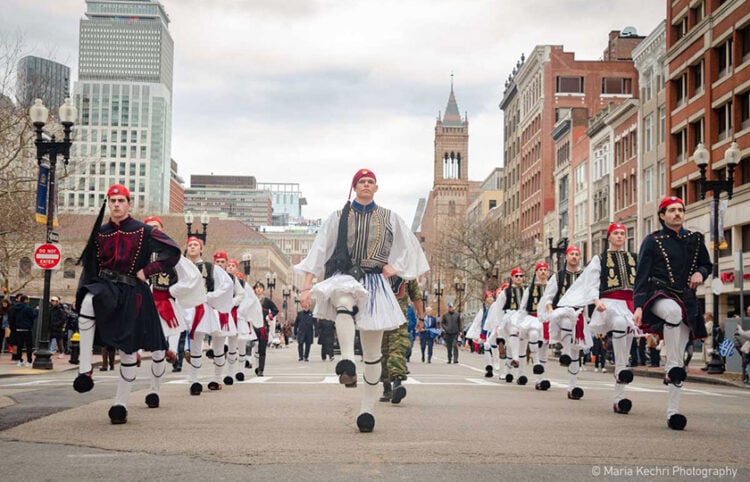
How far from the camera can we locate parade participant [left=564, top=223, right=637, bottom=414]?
11.6 meters

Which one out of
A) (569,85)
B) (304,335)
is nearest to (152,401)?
(304,335)

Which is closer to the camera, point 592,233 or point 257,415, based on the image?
point 257,415

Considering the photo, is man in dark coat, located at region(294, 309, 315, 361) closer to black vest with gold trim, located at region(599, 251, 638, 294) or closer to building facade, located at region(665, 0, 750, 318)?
building facade, located at region(665, 0, 750, 318)

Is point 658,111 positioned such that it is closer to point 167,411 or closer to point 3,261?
point 3,261

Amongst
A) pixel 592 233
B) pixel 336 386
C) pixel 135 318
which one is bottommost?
pixel 336 386

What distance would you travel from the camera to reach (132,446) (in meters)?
7.27

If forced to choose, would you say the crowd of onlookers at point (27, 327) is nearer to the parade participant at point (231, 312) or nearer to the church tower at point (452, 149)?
the parade participant at point (231, 312)

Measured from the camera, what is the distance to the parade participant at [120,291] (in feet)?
29.0

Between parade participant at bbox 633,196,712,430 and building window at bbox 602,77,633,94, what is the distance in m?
78.7

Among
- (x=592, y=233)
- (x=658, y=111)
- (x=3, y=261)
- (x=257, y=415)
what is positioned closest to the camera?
(x=257, y=415)

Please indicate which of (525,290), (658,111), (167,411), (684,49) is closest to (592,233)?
(658,111)

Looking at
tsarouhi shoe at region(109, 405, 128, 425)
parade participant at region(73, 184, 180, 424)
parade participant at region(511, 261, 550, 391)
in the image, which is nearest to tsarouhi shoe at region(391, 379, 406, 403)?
parade participant at region(73, 184, 180, 424)

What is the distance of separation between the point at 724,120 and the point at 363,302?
41.3 metres

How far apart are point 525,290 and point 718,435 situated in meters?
9.46
